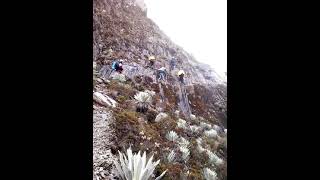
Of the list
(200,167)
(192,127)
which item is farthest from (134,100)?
(200,167)

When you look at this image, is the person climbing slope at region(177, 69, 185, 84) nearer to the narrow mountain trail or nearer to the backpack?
the backpack

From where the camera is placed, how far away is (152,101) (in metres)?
3.34

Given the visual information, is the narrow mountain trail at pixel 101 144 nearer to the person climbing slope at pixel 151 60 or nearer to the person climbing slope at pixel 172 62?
the person climbing slope at pixel 151 60

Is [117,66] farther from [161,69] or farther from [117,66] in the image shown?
[161,69]

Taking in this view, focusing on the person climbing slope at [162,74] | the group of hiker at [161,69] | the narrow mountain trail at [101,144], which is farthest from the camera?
the person climbing slope at [162,74]

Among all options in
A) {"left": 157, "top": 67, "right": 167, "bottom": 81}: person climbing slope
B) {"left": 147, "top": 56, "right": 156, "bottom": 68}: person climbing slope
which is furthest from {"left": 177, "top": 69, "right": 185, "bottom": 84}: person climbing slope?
{"left": 147, "top": 56, "right": 156, "bottom": 68}: person climbing slope

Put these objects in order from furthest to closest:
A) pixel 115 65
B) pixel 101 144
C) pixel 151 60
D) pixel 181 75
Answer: pixel 181 75 → pixel 151 60 → pixel 115 65 → pixel 101 144

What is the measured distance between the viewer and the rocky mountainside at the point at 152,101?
125 inches

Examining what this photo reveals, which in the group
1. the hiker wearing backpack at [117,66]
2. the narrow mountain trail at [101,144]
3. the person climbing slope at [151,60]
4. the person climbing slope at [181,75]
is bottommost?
the narrow mountain trail at [101,144]

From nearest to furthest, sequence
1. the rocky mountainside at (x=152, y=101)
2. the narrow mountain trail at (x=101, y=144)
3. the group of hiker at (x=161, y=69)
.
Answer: the narrow mountain trail at (x=101, y=144) < the rocky mountainside at (x=152, y=101) < the group of hiker at (x=161, y=69)

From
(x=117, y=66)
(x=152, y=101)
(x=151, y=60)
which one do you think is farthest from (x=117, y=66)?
(x=152, y=101)

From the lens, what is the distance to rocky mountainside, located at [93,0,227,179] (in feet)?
10.4

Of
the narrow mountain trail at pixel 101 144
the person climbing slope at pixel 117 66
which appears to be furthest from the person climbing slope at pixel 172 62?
the narrow mountain trail at pixel 101 144
